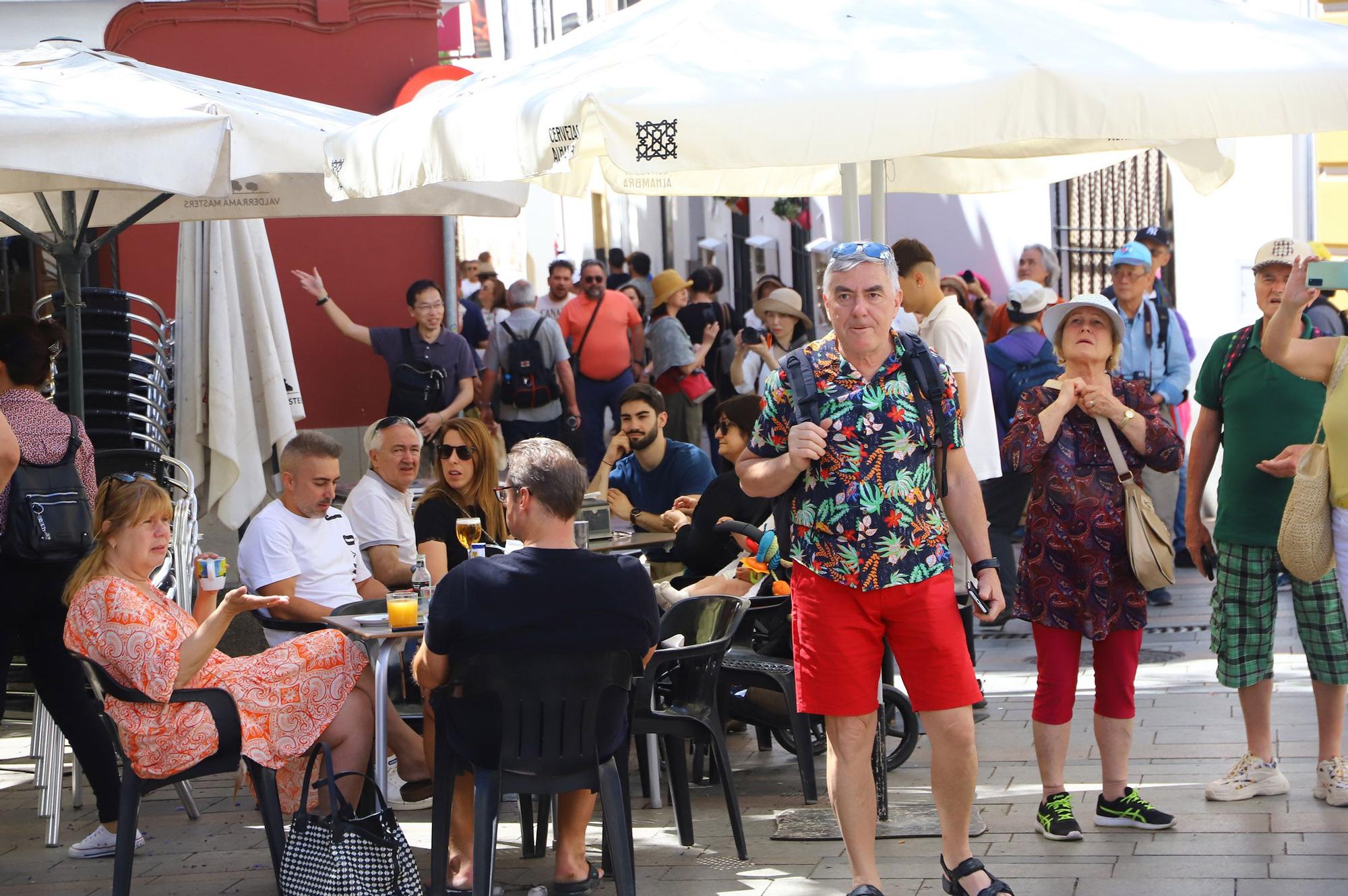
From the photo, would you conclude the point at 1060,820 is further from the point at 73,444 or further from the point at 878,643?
the point at 73,444

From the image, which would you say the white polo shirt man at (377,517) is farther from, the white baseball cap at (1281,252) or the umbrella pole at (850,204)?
the white baseball cap at (1281,252)

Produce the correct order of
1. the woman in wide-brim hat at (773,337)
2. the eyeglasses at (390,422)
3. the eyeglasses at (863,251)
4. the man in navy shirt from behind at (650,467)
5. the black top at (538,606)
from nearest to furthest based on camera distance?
1. the black top at (538,606)
2. the eyeglasses at (863,251)
3. the eyeglasses at (390,422)
4. the man in navy shirt from behind at (650,467)
5. the woman in wide-brim hat at (773,337)

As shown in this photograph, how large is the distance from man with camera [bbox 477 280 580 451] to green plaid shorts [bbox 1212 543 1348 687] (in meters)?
6.84

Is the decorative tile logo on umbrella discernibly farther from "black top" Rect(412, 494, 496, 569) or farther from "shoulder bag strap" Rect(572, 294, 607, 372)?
"shoulder bag strap" Rect(572, 294, 607, 372)

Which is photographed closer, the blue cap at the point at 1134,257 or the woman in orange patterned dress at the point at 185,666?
the woman in orange patterned dress at the point at 185,666

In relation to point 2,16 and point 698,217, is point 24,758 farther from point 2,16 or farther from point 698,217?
point 698,217

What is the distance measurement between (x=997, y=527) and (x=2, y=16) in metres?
7.26

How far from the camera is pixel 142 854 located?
590cm

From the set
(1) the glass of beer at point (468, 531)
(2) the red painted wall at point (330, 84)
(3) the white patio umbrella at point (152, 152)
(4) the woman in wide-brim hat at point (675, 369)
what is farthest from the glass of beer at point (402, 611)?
(4) the woman in wide-brim hat at point (675, 369)

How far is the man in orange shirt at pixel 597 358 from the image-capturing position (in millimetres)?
13047

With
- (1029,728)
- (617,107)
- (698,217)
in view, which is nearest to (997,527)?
(1029,728)

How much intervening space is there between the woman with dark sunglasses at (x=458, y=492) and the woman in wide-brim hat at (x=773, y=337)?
4381 mm

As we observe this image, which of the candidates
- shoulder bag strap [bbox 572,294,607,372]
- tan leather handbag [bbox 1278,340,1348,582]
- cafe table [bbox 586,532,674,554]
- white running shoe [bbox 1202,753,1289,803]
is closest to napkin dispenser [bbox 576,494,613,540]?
cafe table [bbox 586,532,674,554]

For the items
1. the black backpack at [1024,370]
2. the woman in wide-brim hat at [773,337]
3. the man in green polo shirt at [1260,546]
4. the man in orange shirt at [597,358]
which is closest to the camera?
the man in green polo shirt at [1260,546]
